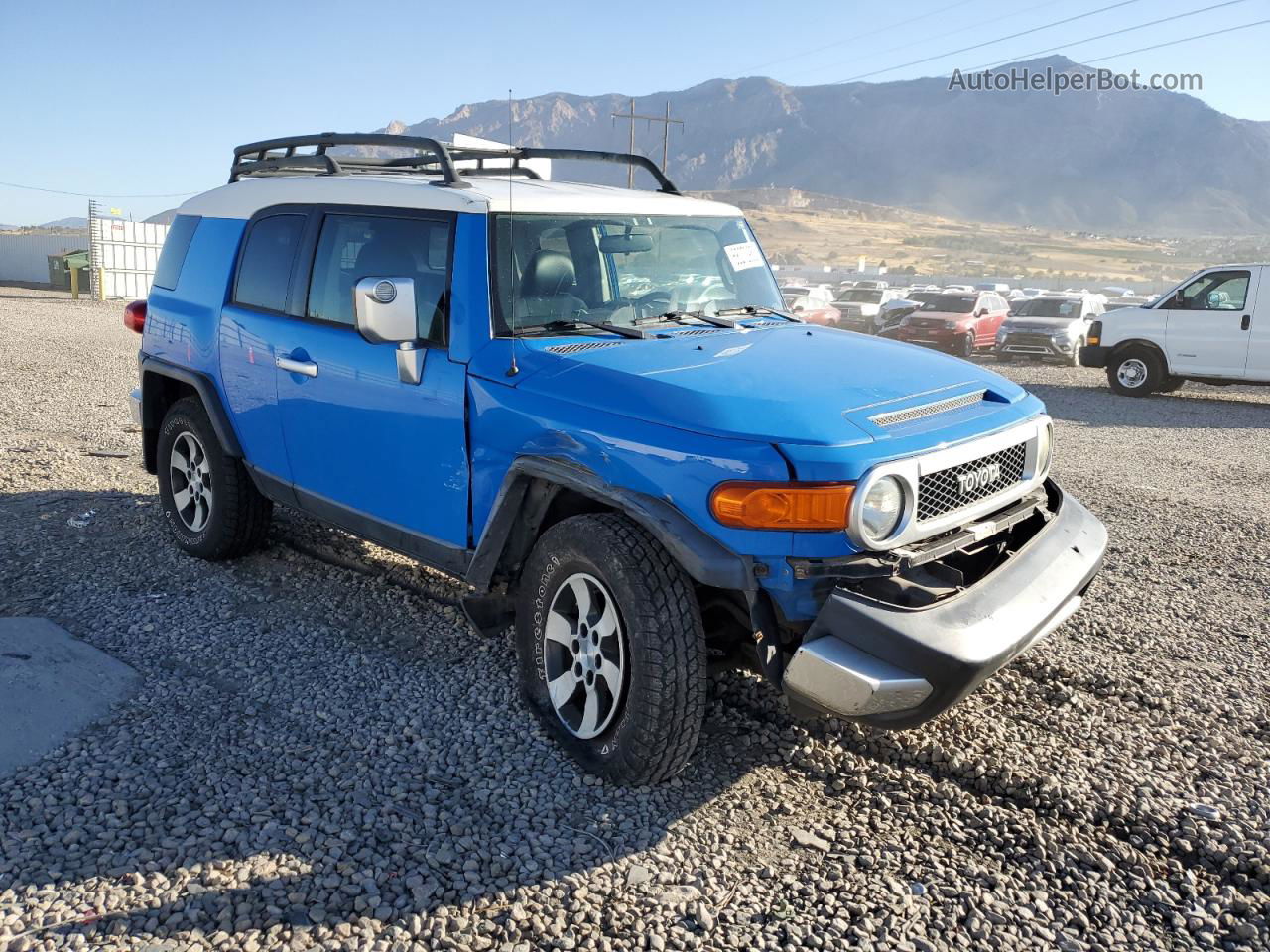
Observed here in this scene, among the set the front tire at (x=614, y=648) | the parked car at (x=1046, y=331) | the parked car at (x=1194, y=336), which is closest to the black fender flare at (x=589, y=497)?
the front tire at (x=614, y=648)

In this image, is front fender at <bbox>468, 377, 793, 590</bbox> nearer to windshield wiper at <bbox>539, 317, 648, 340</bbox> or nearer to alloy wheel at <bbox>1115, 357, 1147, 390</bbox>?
windshield wiper at <bbox>539, 317, 648, 340</bbox>

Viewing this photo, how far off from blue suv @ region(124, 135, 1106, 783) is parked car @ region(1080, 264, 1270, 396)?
41.5 ft

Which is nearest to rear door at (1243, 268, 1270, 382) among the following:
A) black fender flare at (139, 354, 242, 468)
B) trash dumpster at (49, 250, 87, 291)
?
black fender flare at (139, 354, 242, 468)

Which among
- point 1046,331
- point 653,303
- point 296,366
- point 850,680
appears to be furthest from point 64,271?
point 850,680

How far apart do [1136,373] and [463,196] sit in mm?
14578

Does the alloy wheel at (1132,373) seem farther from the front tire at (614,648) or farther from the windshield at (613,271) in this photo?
the front tire at (614,648)

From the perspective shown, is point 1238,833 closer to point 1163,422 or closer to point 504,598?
point 504,598

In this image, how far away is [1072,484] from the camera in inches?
337

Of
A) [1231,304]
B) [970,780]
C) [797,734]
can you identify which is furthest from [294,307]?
[1231,304]

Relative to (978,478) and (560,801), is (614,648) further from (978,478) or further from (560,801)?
(978,478)

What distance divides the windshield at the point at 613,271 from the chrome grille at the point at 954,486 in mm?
1420

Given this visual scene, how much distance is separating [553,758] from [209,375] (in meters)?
3.05

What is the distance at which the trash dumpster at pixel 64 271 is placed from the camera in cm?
3891

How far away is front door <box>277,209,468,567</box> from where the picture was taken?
4031mm
